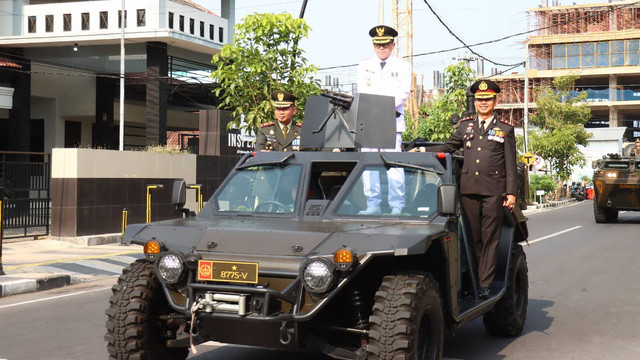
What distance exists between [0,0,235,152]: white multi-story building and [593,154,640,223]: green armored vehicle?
17378mm

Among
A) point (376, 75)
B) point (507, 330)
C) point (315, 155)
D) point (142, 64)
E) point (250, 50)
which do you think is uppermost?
point (142, 64)

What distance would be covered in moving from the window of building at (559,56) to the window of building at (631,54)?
6.22 meters

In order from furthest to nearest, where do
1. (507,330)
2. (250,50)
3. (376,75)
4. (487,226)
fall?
(250,50)
(376,75)
(507,330)
(487,226)

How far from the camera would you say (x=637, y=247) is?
682 inches

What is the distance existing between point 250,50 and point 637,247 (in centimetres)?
948

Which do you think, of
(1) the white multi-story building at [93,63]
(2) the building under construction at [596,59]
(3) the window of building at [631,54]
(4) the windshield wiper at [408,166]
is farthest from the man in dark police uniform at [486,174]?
(3) the window of building at [631,54]

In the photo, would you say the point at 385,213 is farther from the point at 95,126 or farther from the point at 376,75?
the point at 95,126

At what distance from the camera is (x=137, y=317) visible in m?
5.29

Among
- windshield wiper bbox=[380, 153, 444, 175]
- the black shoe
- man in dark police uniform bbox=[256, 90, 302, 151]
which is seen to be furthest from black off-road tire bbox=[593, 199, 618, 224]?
windshield wiper bbox=[380, 153, 444, 175]

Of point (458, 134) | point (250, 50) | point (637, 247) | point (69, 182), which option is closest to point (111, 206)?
point (69, 182)

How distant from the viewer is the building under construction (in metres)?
83.1

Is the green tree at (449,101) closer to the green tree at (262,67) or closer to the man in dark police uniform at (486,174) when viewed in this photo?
the green tree at (262,67)

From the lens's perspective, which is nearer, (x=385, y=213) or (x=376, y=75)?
(x=385, y=213)

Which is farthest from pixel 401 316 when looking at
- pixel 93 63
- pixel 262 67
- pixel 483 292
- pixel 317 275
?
pixel 93 63
